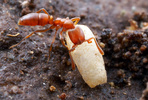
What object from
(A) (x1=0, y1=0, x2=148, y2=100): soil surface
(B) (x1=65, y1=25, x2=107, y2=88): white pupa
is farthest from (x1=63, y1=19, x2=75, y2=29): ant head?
(B) (x1=65, y1=25, x2=107, y2=88): white pupa

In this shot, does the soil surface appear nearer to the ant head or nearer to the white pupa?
the white pupa

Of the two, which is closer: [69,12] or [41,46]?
[41,46]

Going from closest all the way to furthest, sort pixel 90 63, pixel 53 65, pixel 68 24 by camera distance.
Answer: pixel 90 63, pixel 53 65, pixel 68 24

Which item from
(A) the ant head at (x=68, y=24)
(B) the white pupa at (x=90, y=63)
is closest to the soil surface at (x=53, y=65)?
(B) the white pupa at (x=90, y=63)

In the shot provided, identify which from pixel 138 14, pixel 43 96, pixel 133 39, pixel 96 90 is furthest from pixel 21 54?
pixel 138 14

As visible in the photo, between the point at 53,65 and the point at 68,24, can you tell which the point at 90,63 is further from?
the point at 68,24

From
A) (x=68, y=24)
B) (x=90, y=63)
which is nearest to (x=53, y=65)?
(x=90, y=63)

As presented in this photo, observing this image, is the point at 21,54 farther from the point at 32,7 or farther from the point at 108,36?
the point at 108,36
